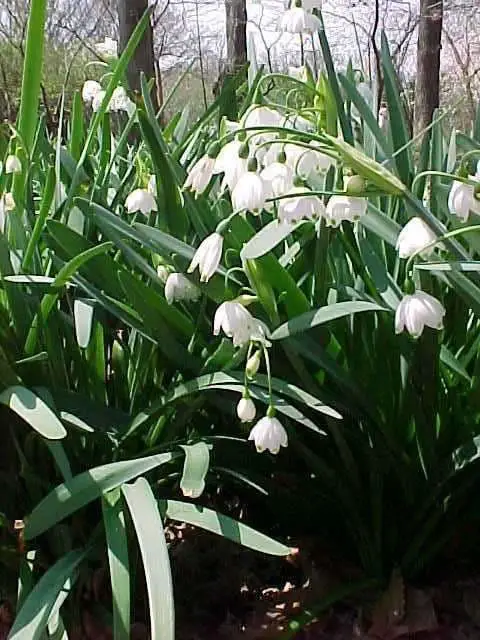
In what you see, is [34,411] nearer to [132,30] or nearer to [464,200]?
[464,200]

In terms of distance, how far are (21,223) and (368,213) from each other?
0.49 m

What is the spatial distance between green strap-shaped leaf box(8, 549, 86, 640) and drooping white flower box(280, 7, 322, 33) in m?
0.71

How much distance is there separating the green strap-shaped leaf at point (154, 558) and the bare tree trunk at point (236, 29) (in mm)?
4534

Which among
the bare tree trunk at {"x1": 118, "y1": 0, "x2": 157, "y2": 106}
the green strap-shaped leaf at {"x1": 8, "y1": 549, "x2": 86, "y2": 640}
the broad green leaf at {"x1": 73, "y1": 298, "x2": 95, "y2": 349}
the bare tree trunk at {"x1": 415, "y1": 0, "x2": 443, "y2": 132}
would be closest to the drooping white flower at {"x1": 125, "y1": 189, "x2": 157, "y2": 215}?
the broad green leaf at {"x1": 73, "y1": 298, "x2": 95, "y2": 349}

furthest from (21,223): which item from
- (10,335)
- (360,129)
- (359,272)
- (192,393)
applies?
(360,129)

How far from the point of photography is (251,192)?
0.75 m

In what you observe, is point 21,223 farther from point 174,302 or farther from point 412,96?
point 412,96

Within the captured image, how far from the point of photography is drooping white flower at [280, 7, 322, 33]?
0.94 m

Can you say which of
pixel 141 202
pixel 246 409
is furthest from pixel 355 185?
pixel 141 202

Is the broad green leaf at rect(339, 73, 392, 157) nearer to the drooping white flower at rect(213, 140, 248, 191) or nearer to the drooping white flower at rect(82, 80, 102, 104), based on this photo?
the drooping white flower at rect(213, 140, 248, 191)

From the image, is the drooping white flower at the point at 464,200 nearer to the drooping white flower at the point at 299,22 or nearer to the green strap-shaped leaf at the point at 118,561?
the drooping white flower at the point at 299,22

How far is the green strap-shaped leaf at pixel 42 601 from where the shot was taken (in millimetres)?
746

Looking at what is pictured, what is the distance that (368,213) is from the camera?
93 centimetres

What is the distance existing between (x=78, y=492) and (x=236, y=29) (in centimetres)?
469
